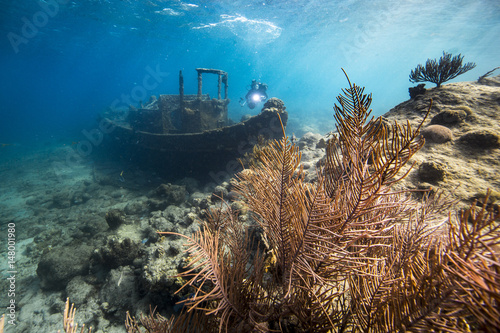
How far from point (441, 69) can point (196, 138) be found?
9394 millimetres

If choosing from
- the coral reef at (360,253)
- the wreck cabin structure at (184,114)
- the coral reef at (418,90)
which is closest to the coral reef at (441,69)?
the coral reef at (418,90)

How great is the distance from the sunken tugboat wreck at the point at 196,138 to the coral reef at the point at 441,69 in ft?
15.9

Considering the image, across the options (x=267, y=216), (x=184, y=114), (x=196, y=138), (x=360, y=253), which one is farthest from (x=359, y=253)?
(x=184, y=114)

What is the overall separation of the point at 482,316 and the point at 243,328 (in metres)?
1.67

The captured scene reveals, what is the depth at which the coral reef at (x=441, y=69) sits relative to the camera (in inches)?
231

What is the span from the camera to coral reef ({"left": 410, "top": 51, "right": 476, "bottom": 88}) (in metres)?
5.87

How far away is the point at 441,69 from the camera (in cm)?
600

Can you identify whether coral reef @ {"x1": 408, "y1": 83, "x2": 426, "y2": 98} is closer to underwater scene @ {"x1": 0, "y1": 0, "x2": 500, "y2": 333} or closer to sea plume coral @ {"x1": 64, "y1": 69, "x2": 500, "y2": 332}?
underwater scene @ {"x1": 0, "y1": 0, "x2": 500, "y2": 333}

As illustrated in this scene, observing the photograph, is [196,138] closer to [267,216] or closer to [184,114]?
Result: [184,114]

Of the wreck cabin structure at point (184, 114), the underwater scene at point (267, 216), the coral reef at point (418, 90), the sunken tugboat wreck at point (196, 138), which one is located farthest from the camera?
the wreck cabin structure at point (184, 114)

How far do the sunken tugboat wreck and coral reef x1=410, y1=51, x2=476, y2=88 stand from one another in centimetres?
485

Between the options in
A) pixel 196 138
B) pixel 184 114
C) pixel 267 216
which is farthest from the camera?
pixel 184 114

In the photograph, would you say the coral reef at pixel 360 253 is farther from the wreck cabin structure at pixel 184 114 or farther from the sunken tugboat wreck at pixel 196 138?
the wreck cabin structure at pixel 184 114

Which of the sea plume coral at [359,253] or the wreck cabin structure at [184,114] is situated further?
the wreck cabin structure at [184,114]
